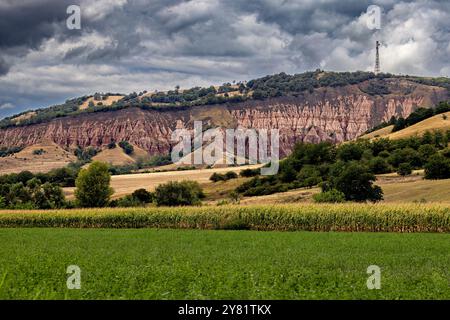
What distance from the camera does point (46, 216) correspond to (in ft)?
195

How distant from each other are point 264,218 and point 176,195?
30.9m

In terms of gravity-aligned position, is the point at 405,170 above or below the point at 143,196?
above

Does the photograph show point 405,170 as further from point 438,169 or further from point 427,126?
point 427,126

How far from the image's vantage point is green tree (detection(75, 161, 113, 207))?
284ft

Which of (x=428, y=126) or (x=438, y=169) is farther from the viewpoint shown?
(x=428, y=126)

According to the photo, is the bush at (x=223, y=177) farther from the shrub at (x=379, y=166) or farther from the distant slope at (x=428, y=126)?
the distant slope at (x=428, y=126)

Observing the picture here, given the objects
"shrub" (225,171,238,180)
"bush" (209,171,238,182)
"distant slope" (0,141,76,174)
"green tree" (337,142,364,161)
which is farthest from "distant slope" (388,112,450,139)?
"distant slope" (0,141,76,174)

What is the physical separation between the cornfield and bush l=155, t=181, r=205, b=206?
21388 mm

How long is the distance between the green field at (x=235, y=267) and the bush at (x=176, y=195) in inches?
1385

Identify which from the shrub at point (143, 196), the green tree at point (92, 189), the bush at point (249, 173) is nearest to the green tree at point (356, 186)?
the shrub at point (143, 196)

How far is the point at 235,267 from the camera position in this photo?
22469 mm

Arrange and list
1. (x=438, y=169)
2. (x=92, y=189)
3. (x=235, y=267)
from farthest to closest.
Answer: (x=92, y=189) → (x=438, y=169) → (x=235, y=267)

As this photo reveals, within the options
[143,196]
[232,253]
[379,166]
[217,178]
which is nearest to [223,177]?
[217,178]

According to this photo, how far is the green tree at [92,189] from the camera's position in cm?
8644
